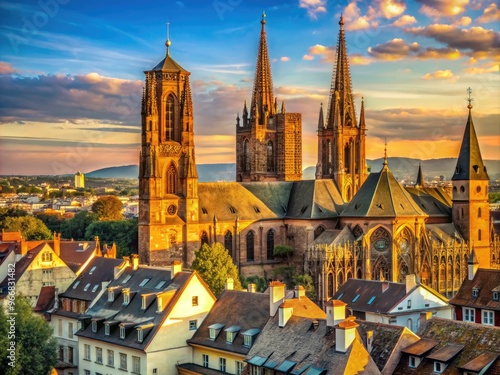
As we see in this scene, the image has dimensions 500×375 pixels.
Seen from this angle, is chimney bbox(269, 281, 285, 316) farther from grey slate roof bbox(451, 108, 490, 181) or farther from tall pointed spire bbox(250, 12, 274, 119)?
tall pointed spire bbox(250, 12, 274, 119)

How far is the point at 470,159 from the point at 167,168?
1512 inches

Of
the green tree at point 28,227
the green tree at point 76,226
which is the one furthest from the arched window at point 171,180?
the green tree at point 76,226

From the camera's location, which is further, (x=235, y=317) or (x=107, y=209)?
(x=107, y=209)

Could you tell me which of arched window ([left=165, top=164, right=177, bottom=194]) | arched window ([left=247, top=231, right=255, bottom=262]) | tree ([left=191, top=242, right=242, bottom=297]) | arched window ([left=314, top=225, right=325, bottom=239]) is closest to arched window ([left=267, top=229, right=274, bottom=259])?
arched window ([left=247, top=231, right=255, bottom=262])

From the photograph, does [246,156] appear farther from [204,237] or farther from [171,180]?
[171,180]

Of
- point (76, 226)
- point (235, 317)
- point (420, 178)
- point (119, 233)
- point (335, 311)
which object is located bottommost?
point (235, 317)

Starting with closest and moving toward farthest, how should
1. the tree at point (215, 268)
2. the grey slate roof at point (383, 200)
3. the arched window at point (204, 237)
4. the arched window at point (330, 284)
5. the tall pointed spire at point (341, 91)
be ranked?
1. the tree at point (215, 268)
2. the arched window at point (330, 284)
3. the grey slate roof at point (383, 200)
4. the arched window at point (204, 237)
5. the tall pointed spire at point (341, 91)

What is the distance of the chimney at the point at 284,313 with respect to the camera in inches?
2071

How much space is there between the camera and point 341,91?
131750 millimetres

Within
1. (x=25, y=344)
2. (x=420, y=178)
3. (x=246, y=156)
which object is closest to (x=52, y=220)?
(x=246, y=156)

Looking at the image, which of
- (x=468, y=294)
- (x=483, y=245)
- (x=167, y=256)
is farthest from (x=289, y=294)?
(x=483, y=245)

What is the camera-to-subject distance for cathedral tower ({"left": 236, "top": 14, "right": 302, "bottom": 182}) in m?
135

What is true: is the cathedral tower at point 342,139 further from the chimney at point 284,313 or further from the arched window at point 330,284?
the chimney at point 284,313

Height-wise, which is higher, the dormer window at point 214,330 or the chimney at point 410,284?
the chimney at point 410,284
